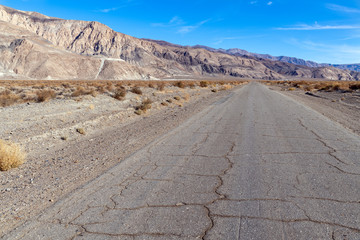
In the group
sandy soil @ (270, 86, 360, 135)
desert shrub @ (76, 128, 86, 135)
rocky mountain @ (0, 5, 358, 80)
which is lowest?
desert shrub @ (76, 128, 86, 135)

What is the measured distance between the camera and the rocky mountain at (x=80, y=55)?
80.7m

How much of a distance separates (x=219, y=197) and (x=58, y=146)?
5.84 metres

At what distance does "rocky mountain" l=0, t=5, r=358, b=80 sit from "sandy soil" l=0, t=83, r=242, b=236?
74393 mm

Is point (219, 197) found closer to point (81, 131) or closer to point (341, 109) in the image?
point (81, 131)

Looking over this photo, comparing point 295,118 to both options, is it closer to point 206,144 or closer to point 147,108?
point 206,144

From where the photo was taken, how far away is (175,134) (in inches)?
349

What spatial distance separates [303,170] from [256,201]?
6.18ft

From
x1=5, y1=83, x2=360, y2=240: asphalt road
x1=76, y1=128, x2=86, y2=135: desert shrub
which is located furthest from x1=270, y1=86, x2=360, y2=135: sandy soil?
x1=76, y1=128, x2=86, y2=135: desert shrub

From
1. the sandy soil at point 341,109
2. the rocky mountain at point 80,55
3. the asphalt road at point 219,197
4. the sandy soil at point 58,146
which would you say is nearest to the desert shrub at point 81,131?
the sandy soil at point 58,146

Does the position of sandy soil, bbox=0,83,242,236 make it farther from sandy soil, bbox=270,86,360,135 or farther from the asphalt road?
sandy soil, bbox=270,86,360,135

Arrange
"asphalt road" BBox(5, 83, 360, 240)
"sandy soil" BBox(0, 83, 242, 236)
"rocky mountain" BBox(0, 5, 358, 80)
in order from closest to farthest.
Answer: "asphalt road" BBox(5, 83, 360, 240) < "sandy soil" BBox(0, 83, 242, 236) < "rocky mountain" BBox(0, 5, 358, 80)

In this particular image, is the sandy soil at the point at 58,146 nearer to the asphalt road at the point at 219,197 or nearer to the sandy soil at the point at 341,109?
the asphalt road at the point at 219,197

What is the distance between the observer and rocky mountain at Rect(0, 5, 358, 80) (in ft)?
265

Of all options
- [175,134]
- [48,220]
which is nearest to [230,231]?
[48,220]
